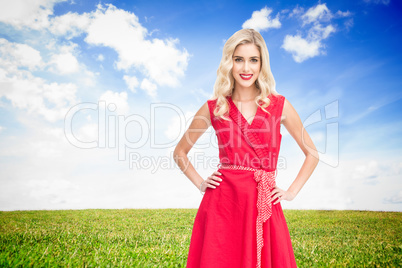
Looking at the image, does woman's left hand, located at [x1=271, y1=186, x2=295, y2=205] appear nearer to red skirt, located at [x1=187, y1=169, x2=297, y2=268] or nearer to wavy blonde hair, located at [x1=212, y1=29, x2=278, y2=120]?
red skirt, located at [x1=187, y1=169, x2=297, y2=268]

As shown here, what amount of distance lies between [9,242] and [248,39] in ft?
20.5

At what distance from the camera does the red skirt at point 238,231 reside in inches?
111

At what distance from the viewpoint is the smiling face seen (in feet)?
11.3

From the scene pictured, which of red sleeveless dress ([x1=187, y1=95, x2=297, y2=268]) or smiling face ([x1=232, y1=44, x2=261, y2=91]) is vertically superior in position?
smiling face ([x1=232, y1=44, x2=261, y2=91])

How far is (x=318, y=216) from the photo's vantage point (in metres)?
10.9

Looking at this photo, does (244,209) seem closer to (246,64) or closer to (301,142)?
(301,142)

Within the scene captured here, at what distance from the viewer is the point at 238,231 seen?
2.91 m

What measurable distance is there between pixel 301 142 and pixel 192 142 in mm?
1227

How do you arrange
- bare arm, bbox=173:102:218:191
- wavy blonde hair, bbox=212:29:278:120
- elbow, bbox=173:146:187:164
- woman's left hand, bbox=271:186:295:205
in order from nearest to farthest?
woman's left hand, bbox=271:186:295:205
wavy blonde hair, bbox=212:29:278:120
bare arm, bbox=173:102:218:191
elbow, bbox=173:146:187:164

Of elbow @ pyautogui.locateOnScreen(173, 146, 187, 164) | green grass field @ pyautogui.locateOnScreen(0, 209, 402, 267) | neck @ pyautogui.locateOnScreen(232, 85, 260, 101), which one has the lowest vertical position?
green grass field @ pyautogui.locateOnScreen(0, 209, 402, 267)

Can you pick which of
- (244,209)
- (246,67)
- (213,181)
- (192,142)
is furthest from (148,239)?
(246,67)

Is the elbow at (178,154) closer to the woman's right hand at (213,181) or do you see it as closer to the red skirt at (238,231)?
the woman's right hand at (213,181)

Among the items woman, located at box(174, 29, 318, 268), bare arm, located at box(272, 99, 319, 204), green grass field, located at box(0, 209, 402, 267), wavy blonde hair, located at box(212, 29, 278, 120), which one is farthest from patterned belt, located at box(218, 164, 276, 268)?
green grass field, located at box(0, 209, 402, 267)

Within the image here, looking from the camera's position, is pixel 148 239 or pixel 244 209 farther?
pixel 148 239
